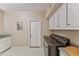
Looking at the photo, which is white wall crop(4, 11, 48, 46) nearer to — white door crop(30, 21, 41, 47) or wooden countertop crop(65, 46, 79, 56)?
white door crop(30, 21, 41, 47)

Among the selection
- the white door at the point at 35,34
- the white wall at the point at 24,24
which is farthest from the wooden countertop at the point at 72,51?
the white door at the point at 35,34

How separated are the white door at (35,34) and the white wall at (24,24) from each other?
14.8 inches

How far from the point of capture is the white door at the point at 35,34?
8580mm

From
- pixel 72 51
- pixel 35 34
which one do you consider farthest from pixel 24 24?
pixel 72 51

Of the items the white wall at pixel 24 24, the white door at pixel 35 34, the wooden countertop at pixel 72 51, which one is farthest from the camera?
the white door at pixel 35 34

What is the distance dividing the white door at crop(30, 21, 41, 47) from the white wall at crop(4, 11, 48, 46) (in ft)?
1.24

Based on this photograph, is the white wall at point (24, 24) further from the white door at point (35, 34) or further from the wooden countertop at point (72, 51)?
the wooden countertop at point (72, 51)

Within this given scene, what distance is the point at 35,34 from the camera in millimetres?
8812

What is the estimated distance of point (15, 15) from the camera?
8570mm

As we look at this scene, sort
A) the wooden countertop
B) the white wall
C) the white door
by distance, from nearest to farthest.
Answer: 1. the wooden countertop
2. the white wall
3. the white door

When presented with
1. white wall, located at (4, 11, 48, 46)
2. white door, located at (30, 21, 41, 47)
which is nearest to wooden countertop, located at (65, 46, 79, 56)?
white wall, located at (4, 11, 48, 46)

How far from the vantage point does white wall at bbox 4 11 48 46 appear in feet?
27.2

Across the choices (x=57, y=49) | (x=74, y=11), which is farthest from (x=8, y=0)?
(x=57, y=49)

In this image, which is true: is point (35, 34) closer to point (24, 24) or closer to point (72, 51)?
point (24, 24)
